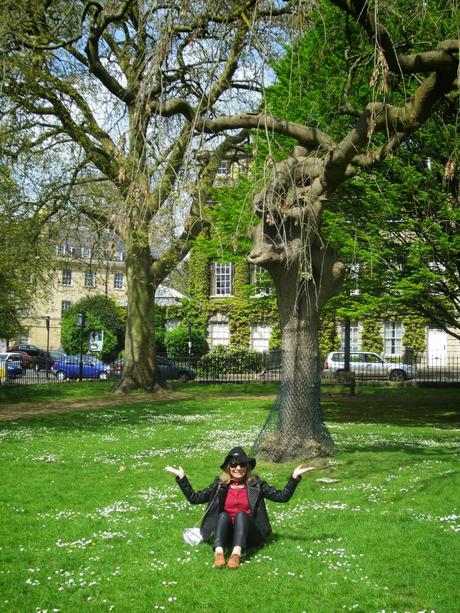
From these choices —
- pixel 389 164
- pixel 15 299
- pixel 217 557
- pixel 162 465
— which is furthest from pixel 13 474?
pixel 15 299

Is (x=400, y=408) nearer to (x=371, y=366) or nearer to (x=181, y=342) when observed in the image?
(x=371, y=366)

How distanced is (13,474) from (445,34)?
12.6 metres

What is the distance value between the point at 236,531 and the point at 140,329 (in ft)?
69.5

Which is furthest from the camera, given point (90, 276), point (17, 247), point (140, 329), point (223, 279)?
point (223, 279)

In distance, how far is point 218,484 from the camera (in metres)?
6.98

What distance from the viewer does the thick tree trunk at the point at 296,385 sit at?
11.7 meters

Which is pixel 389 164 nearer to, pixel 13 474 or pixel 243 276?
pixel 13 474

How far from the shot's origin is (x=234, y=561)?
634cm

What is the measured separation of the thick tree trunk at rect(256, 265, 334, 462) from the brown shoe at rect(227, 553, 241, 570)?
5.12 m

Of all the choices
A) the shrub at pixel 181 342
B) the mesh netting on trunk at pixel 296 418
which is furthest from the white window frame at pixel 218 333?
Result: the mesh netting on trunk at pixel 296 418

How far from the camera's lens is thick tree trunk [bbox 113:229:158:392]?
2691 cm

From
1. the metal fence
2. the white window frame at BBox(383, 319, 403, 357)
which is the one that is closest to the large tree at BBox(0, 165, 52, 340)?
the metal fence

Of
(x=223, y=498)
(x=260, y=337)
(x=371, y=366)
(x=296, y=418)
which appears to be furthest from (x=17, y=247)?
(x=260, y=337)

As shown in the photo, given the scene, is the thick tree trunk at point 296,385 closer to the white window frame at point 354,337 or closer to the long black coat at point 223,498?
the long black coat at point 223,498
